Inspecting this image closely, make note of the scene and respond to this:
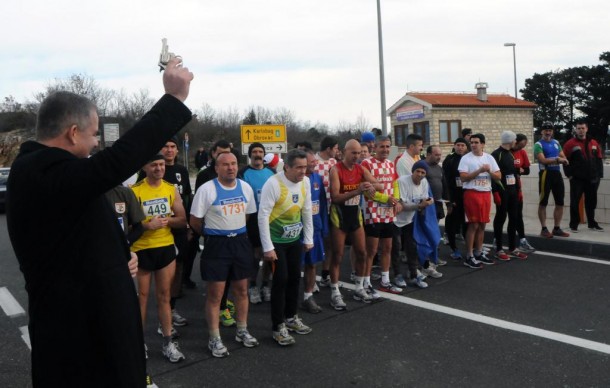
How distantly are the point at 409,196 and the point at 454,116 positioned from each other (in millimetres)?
27899

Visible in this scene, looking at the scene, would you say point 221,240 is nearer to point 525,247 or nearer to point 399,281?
point 399,281

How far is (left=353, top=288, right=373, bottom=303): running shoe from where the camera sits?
584 cm

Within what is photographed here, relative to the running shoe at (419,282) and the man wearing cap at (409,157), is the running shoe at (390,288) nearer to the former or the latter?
the running shoe at (419,282)

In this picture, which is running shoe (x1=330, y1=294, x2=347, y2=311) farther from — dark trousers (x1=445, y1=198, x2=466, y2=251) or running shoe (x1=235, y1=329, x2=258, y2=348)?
dark trousers (x1=445, y1=198, x2=466, y2=251)

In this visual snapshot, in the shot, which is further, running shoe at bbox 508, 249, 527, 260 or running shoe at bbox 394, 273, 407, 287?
running shoe at bbox 508, 249, 527, 260

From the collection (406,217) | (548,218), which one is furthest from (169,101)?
(548,218)

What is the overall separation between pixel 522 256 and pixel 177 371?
18.8ft

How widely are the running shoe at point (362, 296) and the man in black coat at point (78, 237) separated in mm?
4257

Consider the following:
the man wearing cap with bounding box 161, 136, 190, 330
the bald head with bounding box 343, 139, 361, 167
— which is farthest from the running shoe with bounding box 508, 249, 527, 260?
the man wearing cap with bounding box 161, 136, 190, 330

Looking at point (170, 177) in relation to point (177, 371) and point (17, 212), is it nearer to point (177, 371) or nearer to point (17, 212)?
point (177, 371)

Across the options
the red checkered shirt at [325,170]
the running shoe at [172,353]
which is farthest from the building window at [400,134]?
the running shoe at [172,353]

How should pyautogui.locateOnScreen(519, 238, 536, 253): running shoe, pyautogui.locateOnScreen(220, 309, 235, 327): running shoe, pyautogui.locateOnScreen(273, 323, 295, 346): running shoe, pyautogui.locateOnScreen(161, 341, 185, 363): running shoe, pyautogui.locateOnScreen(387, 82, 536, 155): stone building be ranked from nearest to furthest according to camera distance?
pyautogui.locateOnScreen(161, 341, 185, 363): running shoe
pyautogui.locateOnScreen(273, 323, 295, 346): running shoe
pyautogui.locateOnScreen(220, 309, 235, 327): running shoe
pyautogui.locateOnScreen(519, 238, 536, 253): running shoe
pyautogui.locateOnScreen(387, 82, 536, 155): stone building

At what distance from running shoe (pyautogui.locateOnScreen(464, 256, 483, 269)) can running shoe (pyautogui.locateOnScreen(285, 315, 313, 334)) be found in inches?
131

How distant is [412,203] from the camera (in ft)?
21.9
